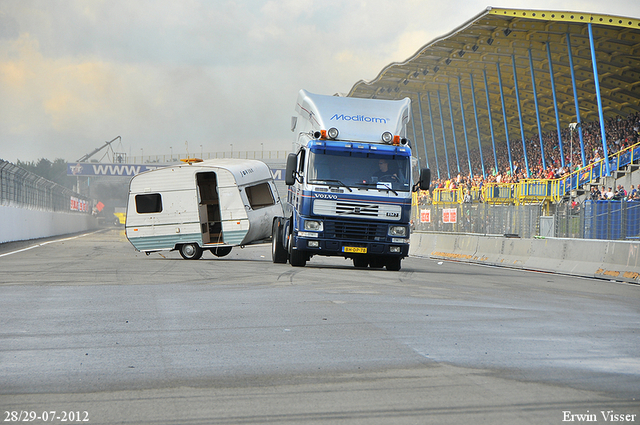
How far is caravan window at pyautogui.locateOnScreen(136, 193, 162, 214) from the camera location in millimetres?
22281

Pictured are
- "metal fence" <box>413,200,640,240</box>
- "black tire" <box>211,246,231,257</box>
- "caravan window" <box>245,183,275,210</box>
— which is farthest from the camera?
"black tire" <box>211,246,231,257</box>

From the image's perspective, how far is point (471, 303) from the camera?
36.5ft

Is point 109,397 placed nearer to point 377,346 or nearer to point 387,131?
point 377,346

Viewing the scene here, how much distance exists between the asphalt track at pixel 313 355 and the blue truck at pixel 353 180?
4.17 metres

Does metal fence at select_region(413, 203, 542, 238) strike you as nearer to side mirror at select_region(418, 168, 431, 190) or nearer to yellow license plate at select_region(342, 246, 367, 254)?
side mirror at select_region(418, 168, 431, 190)

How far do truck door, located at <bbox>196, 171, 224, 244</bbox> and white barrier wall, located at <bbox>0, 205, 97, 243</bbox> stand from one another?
552 inches

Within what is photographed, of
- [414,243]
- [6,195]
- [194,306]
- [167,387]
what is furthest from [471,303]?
[6,195]

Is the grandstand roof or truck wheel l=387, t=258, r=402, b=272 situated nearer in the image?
truck wheel l=387, t=258, r=402, b=272

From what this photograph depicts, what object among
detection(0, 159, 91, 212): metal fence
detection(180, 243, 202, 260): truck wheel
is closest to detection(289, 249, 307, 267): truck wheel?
detection(180, 243, 202, 260): truck wheel

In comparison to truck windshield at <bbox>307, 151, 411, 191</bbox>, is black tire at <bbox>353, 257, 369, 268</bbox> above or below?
below

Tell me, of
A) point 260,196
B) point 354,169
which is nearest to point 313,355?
point 354,169

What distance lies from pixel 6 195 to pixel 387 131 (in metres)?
23.5

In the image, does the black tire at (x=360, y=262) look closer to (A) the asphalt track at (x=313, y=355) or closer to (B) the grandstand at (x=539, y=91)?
(B) the grandstand at (x=539, y=91)

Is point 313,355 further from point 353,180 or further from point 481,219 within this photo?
point 481,219
